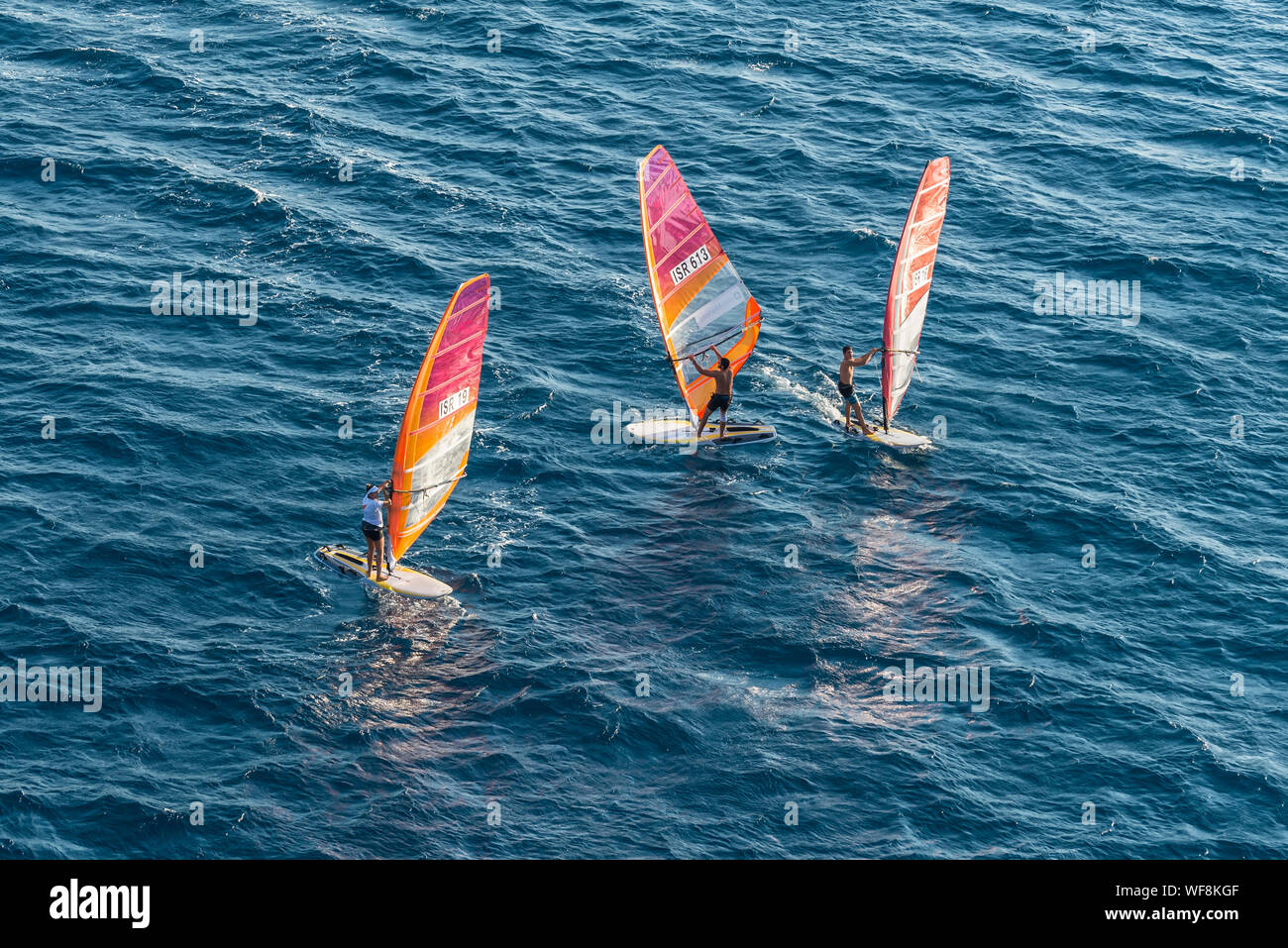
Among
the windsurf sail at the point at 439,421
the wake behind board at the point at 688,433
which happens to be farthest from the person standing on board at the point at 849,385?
the windsurf sail at the point at 439,421

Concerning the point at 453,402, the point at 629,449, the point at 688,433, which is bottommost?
the point at 629,449

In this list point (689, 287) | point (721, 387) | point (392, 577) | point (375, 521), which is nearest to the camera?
point (375, 521)

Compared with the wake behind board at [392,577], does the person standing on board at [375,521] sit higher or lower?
higher

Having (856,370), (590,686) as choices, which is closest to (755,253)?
(856,370)

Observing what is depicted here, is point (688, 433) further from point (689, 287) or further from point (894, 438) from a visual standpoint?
point (894, 438)

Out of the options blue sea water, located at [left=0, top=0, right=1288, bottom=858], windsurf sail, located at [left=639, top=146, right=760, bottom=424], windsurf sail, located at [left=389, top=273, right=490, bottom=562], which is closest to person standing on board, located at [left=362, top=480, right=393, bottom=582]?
windsurf sail, located at [left=389, top=273, right=490, bottom=562]

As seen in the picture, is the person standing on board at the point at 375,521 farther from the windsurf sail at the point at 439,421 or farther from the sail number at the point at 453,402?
the sail number at the point at 453,402

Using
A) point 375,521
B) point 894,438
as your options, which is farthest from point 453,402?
point 894,438
